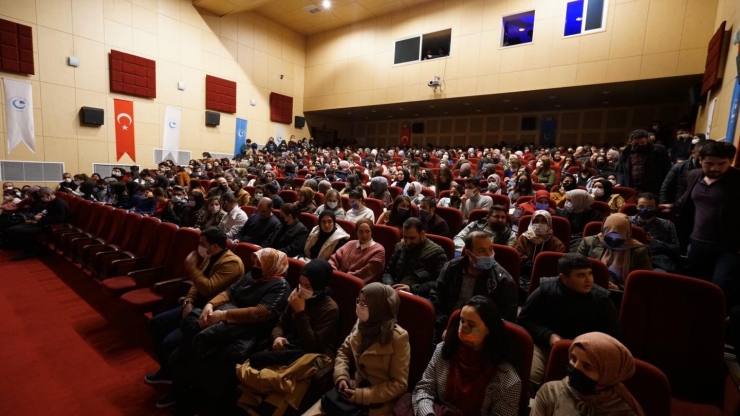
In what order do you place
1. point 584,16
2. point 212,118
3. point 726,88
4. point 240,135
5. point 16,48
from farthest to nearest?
point 240,135 → point 212,118 → point 584,16 → point 16,48 → point 726,88

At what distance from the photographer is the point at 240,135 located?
11.7m

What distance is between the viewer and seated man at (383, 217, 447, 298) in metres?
2.16

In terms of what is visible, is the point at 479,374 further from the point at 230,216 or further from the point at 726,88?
the point at 726,88

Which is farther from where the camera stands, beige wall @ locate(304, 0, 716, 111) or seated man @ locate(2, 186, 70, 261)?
beige wall @ locate(304, 0, 716, 111)

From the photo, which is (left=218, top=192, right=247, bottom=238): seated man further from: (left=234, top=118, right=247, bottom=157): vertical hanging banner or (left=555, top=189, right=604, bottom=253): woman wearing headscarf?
(left=234, top=118, right=247, bottom=157): vertical hanging banner

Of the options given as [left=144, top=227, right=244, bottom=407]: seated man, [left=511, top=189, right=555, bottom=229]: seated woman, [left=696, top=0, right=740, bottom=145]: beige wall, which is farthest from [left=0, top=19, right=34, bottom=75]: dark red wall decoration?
[left=696, top=0, right=740, bottom=145]: beige wall

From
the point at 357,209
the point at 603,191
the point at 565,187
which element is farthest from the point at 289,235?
the point at 603,191

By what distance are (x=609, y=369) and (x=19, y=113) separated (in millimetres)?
10535

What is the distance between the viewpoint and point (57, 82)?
762 centimetres

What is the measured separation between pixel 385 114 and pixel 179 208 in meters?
10.6

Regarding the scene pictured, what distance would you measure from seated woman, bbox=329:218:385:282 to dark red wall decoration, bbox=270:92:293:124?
1133 centimetres

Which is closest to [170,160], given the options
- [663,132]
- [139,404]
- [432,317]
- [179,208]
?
[179,208]

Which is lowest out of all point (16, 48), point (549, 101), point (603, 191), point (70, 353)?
point (70, 353)

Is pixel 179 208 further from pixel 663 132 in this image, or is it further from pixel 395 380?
pixel 663 132
